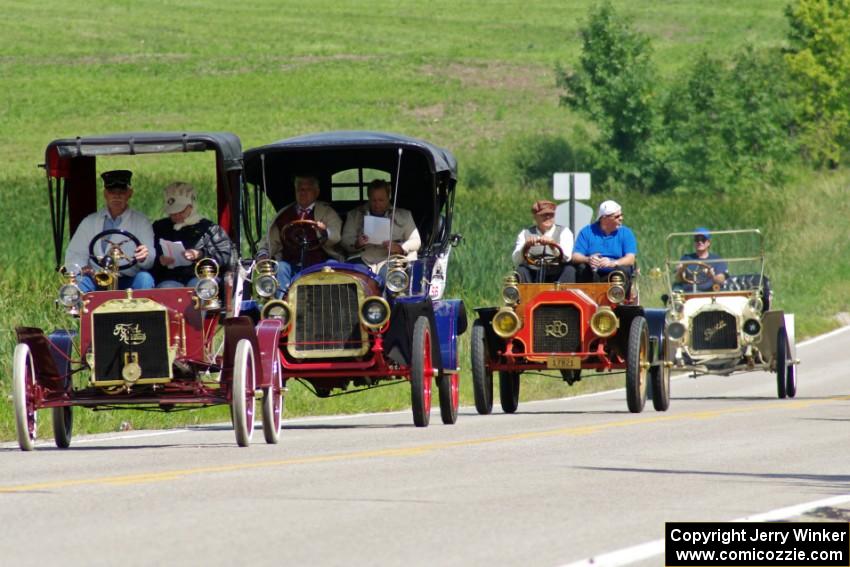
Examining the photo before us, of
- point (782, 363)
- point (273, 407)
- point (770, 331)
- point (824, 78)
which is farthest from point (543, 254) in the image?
Answer: point (824, 78)

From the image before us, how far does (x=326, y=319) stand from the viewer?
16281 millimetres

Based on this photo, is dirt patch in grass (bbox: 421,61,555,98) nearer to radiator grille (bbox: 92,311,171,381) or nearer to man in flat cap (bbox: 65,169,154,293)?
man in flat cap (bbox: 65,169,154,293)

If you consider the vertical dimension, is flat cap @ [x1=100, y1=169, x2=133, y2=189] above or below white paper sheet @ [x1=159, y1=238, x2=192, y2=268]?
above

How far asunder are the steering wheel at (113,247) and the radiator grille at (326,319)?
2.05 metres

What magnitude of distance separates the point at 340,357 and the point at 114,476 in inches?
192

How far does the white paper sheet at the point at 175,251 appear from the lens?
14.8 metres

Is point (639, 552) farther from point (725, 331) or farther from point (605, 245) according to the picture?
point (725, 331)

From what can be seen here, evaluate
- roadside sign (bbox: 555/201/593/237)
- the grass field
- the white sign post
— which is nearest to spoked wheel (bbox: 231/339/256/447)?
the white sign post

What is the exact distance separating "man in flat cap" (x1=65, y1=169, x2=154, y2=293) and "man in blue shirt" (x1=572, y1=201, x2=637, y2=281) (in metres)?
5.06

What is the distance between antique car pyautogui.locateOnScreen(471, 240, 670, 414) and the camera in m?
18.0

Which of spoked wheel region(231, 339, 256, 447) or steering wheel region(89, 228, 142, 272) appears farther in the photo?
steering wheel region(89, 228, 142, 272)

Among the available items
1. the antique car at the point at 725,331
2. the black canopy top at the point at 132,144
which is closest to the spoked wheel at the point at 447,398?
the black canopy top at the point at 132,144

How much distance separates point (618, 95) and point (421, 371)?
194ft

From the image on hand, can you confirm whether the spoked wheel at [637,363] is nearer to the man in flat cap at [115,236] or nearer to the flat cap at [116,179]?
the man in flat cap at [115,236]
